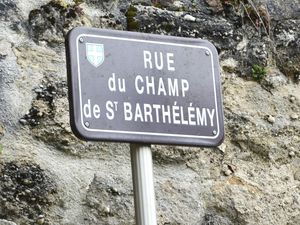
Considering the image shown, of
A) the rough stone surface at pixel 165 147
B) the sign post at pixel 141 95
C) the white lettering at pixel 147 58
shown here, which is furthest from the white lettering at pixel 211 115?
the rough stone surface at pixel 165 147

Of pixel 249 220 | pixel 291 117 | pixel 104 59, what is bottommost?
pixel 249 220

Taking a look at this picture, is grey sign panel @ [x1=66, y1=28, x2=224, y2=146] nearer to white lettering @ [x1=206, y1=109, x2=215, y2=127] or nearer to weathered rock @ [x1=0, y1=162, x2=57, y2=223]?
white lettering @ [x1=206, y1=109, x2=215, y2=127]

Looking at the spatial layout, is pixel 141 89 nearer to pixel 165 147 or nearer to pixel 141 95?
pixel 141 95

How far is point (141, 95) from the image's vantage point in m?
1.60

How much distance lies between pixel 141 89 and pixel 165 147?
573 mm

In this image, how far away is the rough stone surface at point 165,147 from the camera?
1.99m

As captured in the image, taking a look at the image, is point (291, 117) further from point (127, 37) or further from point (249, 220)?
point (127, 37)

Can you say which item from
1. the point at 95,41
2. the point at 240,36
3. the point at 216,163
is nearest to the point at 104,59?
the point at 95,41

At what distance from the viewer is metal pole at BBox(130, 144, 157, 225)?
5.09 feet

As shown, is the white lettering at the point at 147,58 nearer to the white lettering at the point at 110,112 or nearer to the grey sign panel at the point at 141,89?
the grey sign panel at the point at 141,89

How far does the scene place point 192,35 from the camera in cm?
229

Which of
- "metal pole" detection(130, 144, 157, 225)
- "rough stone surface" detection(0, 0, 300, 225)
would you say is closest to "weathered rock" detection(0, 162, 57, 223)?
"rough stone surface" detection(0, 0, 300, 225)

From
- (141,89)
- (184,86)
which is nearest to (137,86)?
(141,89)

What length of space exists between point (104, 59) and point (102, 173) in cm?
52
